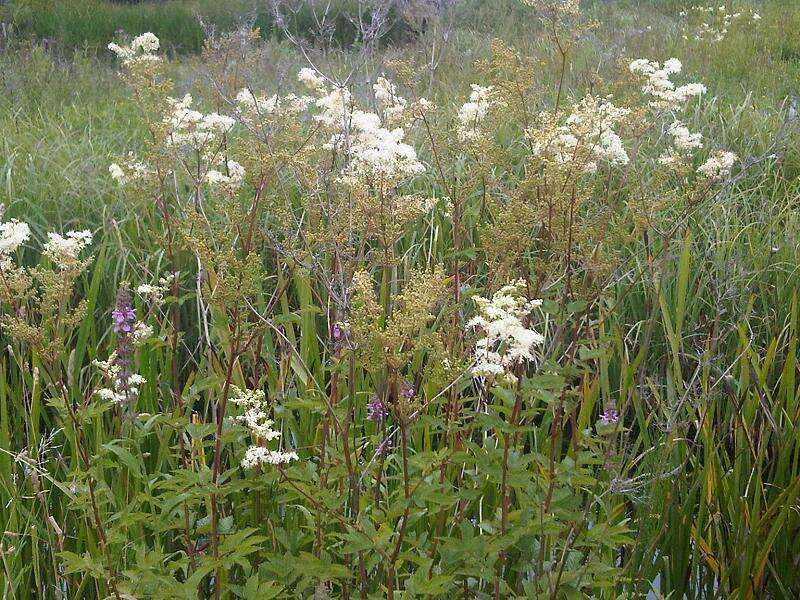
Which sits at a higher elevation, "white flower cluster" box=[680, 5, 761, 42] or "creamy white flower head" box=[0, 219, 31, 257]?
"creamy white flower head" box=[0, 219, 31, 257]

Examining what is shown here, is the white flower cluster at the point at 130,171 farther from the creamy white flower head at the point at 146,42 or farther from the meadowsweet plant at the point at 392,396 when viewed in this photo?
the creamy white flower head at the point at 146,42

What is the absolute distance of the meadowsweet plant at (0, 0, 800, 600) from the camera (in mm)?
1921

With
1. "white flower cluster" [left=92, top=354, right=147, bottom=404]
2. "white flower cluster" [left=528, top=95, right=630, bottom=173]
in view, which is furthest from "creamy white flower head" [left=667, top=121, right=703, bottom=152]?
"white flower cluster" [left=92, top=354, right=147, bottom=404]

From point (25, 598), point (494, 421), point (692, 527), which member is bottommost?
point (25, 598)

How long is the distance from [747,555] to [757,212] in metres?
→ 2.19

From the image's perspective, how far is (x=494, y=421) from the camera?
1.85 metres

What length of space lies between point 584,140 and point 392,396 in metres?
0.82

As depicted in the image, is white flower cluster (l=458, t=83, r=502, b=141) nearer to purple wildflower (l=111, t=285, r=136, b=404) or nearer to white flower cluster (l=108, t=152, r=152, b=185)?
white flower cluster (l=108, t=152, r=152, b=185)

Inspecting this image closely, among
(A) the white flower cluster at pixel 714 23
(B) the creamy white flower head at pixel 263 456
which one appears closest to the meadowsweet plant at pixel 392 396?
(B) the creamy white flower head at pixel 263 456

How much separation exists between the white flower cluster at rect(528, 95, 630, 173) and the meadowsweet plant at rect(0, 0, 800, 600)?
11 mm


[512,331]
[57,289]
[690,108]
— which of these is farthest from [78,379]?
[690,108]

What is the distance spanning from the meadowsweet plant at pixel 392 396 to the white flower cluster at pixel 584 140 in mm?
11

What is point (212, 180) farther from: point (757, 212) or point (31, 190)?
point (757, 212)

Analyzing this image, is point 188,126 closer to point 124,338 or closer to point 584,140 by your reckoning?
point 124,338
